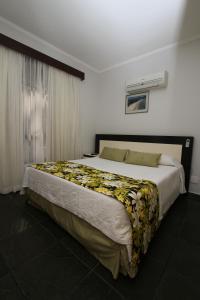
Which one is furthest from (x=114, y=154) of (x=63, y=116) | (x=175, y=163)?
(x=63, y=116)

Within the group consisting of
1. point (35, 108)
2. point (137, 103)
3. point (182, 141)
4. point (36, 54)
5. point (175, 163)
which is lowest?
point (175, 163)

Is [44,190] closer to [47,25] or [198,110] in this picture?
[47,25]

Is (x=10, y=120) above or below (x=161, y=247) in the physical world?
above

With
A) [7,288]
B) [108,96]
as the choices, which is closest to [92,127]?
[108,96]

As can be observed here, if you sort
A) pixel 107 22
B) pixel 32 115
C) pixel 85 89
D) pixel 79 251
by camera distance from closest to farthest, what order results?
pixel 79 251
pixel 107 22
pixel 32 115
pixel 85 89

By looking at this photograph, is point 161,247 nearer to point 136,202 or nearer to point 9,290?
point 136,202

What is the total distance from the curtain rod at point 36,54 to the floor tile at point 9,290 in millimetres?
2955

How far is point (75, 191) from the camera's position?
1470 millimetres

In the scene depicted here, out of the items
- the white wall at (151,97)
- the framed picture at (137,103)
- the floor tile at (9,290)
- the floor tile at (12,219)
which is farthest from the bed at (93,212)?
the framed picture at (137,103)

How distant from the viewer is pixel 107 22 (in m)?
2.30

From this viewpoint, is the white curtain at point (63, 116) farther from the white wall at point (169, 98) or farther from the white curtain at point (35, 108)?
the white wall at point (169, 98)

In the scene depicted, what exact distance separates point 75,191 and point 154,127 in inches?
93.7

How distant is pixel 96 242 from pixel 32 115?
2.44m

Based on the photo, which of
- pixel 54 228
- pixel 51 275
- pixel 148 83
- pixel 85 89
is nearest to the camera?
pixel 51 275
